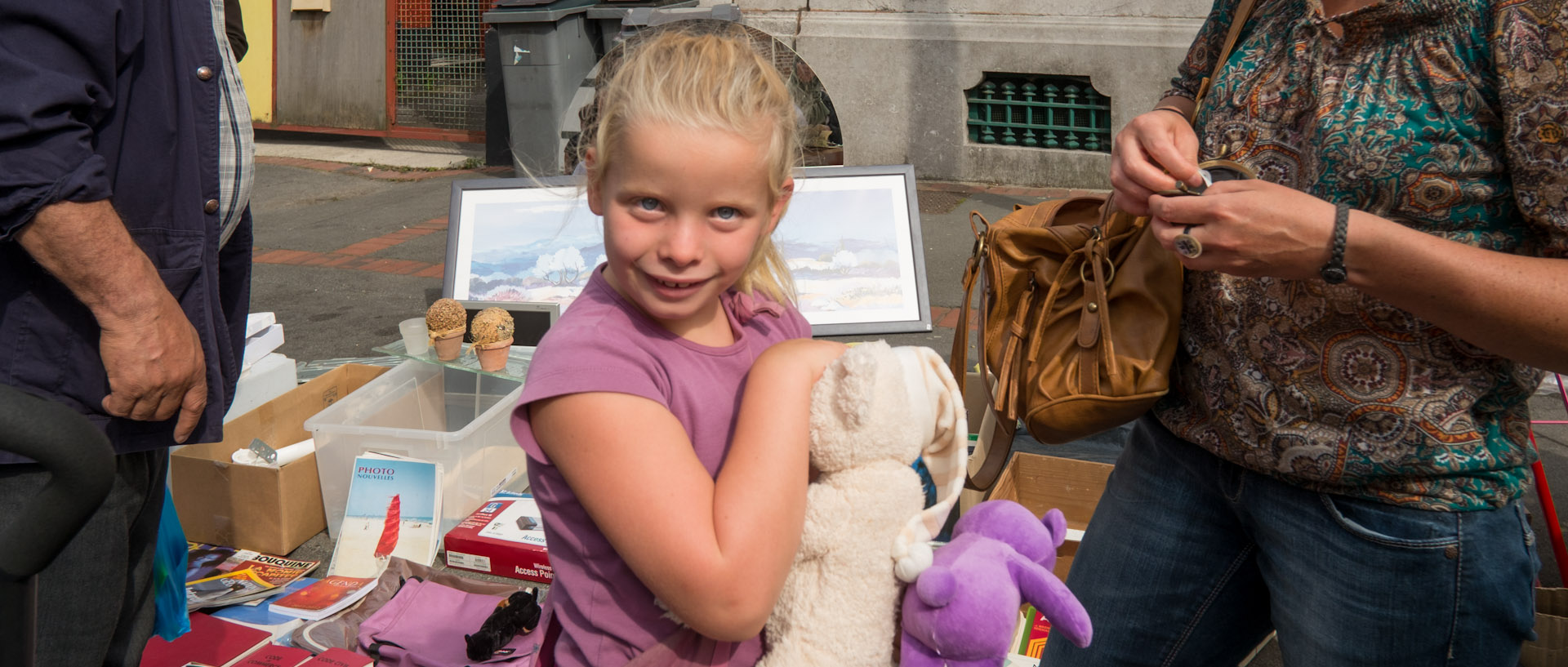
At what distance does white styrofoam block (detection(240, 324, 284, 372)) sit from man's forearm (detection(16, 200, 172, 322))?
192 centimetres

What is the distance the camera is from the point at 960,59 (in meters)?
8.35

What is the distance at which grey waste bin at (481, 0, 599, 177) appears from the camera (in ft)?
25.8

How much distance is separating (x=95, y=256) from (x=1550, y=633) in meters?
3.05

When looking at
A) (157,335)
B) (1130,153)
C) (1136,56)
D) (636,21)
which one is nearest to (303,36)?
(636,21)

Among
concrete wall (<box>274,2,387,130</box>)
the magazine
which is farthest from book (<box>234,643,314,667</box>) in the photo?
concrete wall (<box>274,2,387,130</box>)

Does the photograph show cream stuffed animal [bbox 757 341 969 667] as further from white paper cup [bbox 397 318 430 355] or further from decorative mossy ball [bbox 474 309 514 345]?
white paper cup [bbox 397 318 430 355]

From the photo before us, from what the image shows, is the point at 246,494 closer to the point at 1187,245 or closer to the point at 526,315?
the point at 526,315

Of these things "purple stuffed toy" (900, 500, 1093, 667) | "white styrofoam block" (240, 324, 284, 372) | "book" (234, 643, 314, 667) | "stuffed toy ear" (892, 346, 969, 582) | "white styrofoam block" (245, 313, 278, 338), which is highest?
"stuffed toy ear" (892, 346, 969, 582)

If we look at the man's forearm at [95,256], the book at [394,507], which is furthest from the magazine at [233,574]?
Result: the man's forearm at [95,256]

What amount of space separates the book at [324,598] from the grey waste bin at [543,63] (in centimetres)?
513

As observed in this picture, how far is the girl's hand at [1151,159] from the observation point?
135cm

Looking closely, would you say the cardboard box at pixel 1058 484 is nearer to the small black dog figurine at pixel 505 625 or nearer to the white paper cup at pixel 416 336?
the small black dog figurine at pixel 505 625

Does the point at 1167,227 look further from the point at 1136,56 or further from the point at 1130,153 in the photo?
the point at 1136,56

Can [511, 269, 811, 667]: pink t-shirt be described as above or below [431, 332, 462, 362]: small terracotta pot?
above
